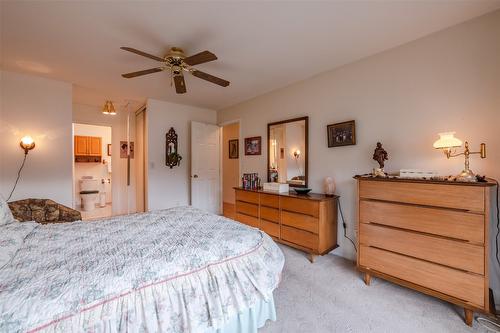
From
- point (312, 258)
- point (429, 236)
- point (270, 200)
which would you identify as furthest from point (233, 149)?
point (429, 236)

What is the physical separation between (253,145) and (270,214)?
1522 millimetres

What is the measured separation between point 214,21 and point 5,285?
7.11 ft

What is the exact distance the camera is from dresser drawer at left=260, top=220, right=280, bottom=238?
297 centimetres

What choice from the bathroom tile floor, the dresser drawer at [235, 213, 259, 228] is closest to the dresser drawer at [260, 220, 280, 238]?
the dresser drawer at [235, 213, 259, 228]

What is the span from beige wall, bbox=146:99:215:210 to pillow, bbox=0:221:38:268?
2.53 m

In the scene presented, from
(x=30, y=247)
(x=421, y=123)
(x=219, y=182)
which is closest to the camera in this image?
(x=30, y=247)

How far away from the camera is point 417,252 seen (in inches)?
72.1

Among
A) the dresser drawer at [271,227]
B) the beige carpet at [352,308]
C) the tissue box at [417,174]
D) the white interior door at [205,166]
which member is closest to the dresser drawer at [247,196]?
the dresser drawer at [271,227]

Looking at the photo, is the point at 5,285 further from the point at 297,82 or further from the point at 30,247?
the point at 297,82

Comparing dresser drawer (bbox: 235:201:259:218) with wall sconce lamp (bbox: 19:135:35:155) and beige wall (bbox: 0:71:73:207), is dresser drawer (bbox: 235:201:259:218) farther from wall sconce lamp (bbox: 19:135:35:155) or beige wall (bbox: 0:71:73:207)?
wall sconce lamp (bbox: 19:135:35:155)

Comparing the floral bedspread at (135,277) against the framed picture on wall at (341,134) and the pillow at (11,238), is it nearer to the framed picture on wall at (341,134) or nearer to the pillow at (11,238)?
the pillow at (11,238)

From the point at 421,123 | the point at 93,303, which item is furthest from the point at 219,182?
the point at 93,303

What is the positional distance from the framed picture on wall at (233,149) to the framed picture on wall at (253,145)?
1007mm

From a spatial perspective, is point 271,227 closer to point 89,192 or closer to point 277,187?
point 277,187
